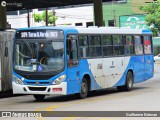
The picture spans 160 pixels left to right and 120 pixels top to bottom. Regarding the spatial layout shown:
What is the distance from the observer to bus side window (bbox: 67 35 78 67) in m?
18.6

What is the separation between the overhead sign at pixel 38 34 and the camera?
1862cm

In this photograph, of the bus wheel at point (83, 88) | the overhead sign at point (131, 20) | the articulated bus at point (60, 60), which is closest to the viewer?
the articulated bus at point (60, 60)

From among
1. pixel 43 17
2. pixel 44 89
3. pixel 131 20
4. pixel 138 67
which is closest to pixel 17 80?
pixel 44 89

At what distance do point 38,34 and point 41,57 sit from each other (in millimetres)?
949

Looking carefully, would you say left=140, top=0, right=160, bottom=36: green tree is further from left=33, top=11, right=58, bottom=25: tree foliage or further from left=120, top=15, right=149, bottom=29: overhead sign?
left=33, top=11, right=58, bottom=25: tree foliage

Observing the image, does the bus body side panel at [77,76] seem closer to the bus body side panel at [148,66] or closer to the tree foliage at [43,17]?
the bus body side panel at [148,66]

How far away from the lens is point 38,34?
18875 mm

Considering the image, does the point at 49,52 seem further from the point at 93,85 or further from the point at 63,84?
the point at 93,85

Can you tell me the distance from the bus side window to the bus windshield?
1.08ft

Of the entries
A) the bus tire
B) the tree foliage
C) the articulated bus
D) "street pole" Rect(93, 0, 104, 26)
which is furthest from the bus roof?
the tree foliage

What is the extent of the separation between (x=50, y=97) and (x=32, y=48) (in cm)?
338

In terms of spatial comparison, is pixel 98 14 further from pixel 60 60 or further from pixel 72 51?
pixel 60 60

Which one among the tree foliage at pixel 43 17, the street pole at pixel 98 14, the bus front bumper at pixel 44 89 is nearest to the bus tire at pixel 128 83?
the bus front bumper at pixel 44 89

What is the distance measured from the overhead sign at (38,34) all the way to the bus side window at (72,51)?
0.46 m
